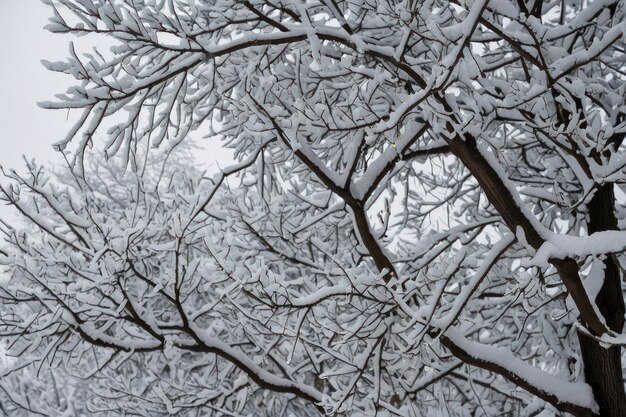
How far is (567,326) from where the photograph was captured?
4.09 meters

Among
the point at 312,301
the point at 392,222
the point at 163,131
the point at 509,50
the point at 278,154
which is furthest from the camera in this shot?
the point at 392,222

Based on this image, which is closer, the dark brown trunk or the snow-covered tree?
the snow-covered tree

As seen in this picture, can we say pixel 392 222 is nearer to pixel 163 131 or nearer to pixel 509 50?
pixel 509 50

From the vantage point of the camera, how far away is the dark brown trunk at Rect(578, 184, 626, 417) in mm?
3291

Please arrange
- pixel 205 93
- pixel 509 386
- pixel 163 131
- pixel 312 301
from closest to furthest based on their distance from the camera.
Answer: pixel 312 301
pixel 163 131
pixel 205 93
pixel 509 386

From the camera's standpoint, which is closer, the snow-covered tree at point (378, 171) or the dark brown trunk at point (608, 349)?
the snow-covered tree at point (378, 171)

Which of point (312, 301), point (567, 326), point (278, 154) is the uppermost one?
point (278, 154)

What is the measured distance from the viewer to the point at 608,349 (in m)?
3.44

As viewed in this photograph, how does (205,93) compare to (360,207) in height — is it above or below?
above

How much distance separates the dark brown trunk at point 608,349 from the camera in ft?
10.8

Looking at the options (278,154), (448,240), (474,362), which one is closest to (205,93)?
(278,154)

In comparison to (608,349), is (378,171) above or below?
above

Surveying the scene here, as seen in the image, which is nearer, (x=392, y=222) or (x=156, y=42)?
(x=156, y=42)

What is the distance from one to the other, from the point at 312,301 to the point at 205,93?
1356 mm
